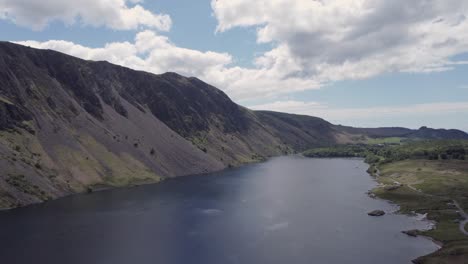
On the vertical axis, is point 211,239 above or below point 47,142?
below

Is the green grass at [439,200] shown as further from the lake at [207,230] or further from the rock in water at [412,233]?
the lake at [207,230]

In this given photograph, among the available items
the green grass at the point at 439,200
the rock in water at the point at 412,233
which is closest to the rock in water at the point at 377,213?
the green grass at the point at 439,200

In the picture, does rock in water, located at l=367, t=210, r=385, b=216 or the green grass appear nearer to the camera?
the green grass

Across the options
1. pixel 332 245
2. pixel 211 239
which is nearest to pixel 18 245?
pixel 211 239

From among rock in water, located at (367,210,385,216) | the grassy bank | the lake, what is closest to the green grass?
the grassy bank

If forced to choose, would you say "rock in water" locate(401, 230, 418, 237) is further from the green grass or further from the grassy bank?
the green grass

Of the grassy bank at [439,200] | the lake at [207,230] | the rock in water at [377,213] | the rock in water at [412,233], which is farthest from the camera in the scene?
the rock in water at [377,213]

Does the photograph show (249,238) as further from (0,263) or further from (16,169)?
(16,169)

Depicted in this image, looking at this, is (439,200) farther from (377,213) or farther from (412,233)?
Result: (412,233)

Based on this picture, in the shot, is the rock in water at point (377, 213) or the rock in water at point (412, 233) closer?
the rock in water at point (412, 233)
